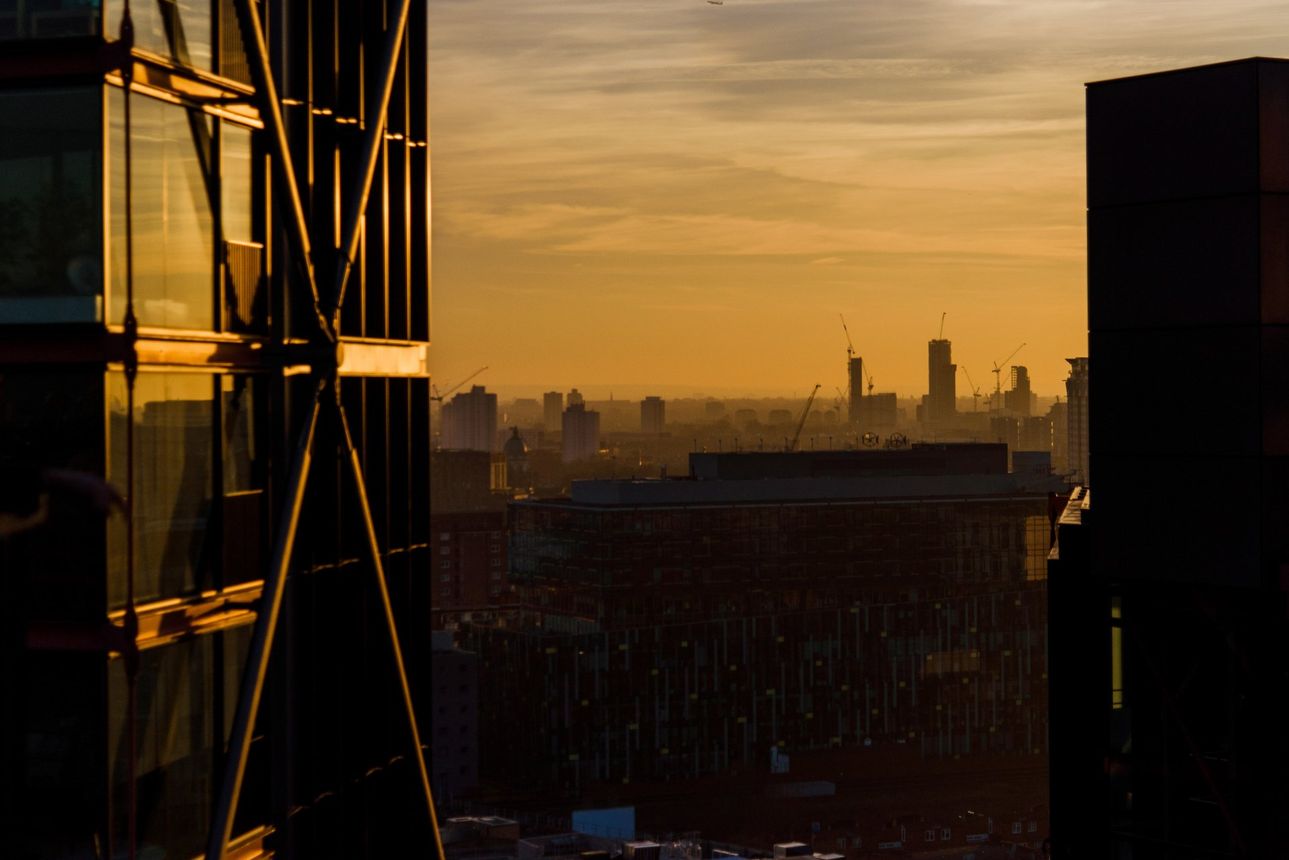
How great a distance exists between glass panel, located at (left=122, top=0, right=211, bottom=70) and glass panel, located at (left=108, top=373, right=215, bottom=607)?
9.11 feet

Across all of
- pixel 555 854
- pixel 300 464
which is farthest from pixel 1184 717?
pixel 555 854

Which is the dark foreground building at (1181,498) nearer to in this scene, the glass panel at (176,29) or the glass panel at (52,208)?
the glass panel at (176,29)

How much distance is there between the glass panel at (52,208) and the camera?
15.3 metres

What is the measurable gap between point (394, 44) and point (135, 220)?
703cm

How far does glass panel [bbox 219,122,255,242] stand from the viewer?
18000mm

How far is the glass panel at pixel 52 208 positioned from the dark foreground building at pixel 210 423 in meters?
0.02

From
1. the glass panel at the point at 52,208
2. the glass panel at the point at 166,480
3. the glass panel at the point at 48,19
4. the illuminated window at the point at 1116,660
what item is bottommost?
the illuminated window at the point at 1116,660

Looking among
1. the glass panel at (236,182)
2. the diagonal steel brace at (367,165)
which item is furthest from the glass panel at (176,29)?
the diagonal steel brace at (367,165)

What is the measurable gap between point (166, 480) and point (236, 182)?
10.5 feet

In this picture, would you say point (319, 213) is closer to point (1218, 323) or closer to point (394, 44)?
point (394, 44)

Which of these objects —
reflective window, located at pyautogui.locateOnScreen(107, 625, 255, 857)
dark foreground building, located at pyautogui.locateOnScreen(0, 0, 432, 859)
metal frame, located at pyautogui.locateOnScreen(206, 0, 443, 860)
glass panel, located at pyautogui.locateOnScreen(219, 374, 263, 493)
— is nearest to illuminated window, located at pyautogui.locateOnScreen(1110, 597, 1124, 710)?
dark foreground building, located at pyautogui.locateOnScreen(0, 0, 432, 859)

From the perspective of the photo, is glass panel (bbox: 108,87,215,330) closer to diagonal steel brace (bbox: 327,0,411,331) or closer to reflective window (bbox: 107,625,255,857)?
diagonal steel brace (bbox: 327,0,411,331)

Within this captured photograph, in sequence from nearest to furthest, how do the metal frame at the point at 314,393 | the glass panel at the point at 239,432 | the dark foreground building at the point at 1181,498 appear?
Answer: the metal frame at the point at 314,393 < the glass panel at the point at 239,432 < the dark foreground building at the point at 1181,498

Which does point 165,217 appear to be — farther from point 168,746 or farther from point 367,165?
point 367,165
